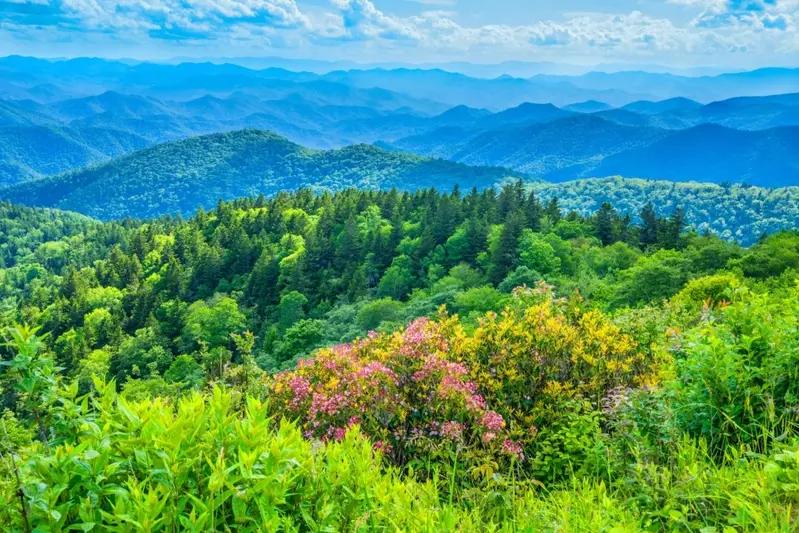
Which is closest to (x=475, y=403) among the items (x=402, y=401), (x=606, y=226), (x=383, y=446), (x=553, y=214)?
(x=402, y=401)

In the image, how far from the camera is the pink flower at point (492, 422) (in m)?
6.21

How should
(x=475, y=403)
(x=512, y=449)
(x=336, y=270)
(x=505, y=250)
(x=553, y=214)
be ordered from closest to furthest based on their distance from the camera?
(x=512, y=449) → (x=475, y=403) → (x=505, y=250) → (x=553, y=214) → (x=336, y=270)

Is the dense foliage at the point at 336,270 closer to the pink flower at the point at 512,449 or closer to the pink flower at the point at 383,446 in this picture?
the pink flower at the point at 512,449

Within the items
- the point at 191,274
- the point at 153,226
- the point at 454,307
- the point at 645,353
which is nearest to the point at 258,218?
the point at 191,274

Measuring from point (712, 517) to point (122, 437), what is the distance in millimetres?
3881

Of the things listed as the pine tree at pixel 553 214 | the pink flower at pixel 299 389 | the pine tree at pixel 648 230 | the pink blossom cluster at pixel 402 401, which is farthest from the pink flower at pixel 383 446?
the pine tree at pixel 553 214

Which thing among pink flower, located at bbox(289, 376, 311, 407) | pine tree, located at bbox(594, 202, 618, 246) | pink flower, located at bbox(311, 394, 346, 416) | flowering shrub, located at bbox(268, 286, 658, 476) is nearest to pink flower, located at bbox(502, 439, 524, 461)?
flowering shrub, located at bbox(268, 286, 658, 476)

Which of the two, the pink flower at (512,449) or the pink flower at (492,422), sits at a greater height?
the pink flower at (492,422)

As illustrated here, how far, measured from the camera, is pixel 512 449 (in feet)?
20.2

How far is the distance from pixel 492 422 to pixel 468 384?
0.55 meters

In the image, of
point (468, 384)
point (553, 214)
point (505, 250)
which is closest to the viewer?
point (468, 384)

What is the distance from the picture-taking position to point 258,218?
109m

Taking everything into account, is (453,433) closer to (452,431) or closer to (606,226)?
(452,431)

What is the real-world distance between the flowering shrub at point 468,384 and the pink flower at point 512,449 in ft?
0.04
